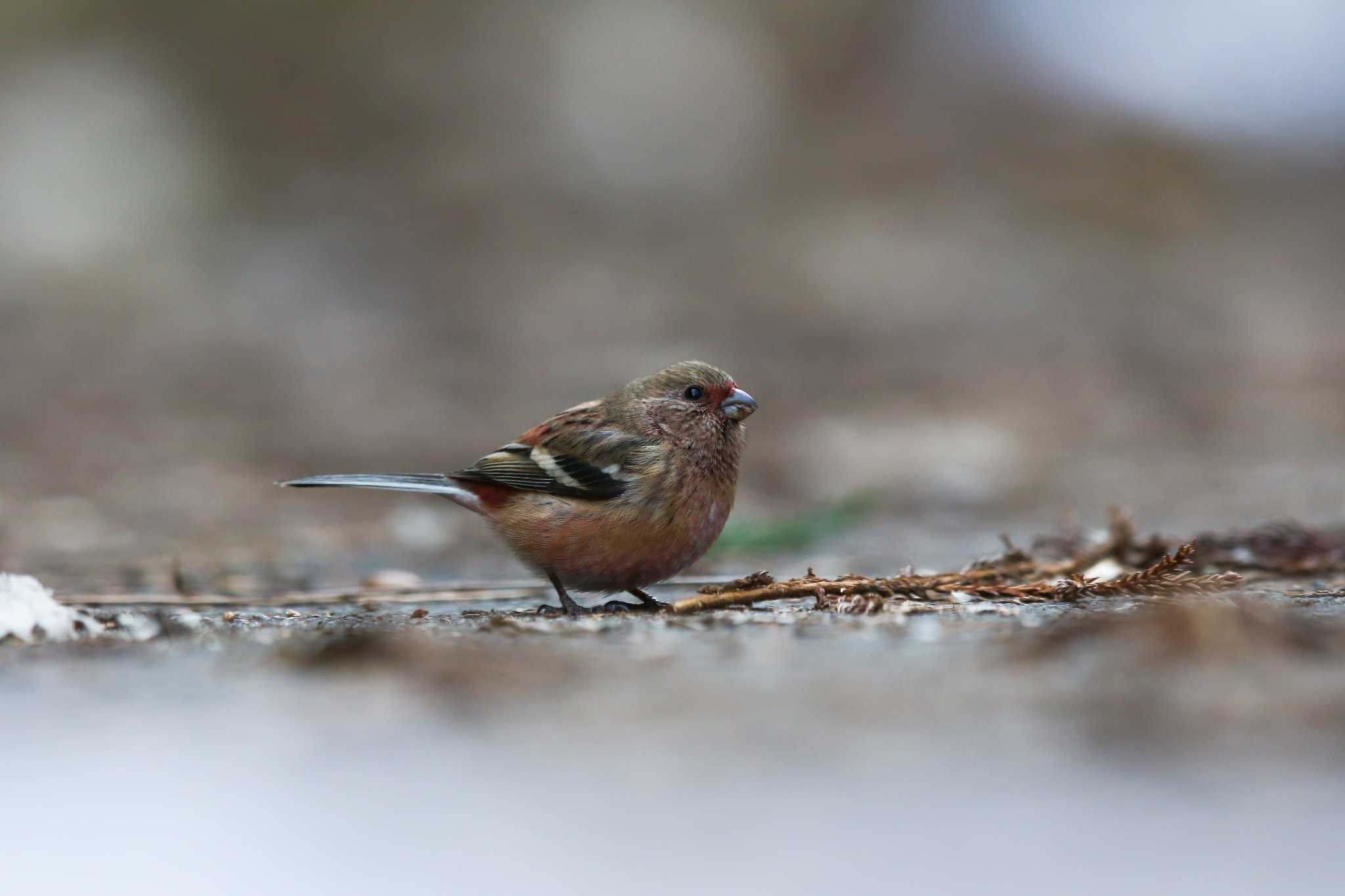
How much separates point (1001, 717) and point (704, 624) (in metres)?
1.33

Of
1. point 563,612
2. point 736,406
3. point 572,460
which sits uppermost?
point 736,406

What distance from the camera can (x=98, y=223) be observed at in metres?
15.6

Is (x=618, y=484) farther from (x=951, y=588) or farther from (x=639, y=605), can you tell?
(x=951, y=588)

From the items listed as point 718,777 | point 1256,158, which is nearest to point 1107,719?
point 718,777

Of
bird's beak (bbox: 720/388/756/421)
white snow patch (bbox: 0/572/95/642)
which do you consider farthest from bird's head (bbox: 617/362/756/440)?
white snow patch (bbox: 0/572/95/642)

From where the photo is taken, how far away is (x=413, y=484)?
5.07m

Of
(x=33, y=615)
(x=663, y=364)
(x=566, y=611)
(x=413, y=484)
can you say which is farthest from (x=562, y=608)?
(x=663, y=364)

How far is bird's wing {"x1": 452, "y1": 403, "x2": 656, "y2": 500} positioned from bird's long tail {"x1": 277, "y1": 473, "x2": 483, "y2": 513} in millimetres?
58

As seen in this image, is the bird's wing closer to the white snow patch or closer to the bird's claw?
the bird's claw

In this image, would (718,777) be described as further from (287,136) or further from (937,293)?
(287,136)

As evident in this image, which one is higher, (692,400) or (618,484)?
(692,400)

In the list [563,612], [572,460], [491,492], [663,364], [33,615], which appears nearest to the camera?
[33,615]

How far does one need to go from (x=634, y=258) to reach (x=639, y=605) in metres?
11.1

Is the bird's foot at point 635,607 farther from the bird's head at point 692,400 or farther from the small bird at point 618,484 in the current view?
Result: the bird's head at point 692,400
